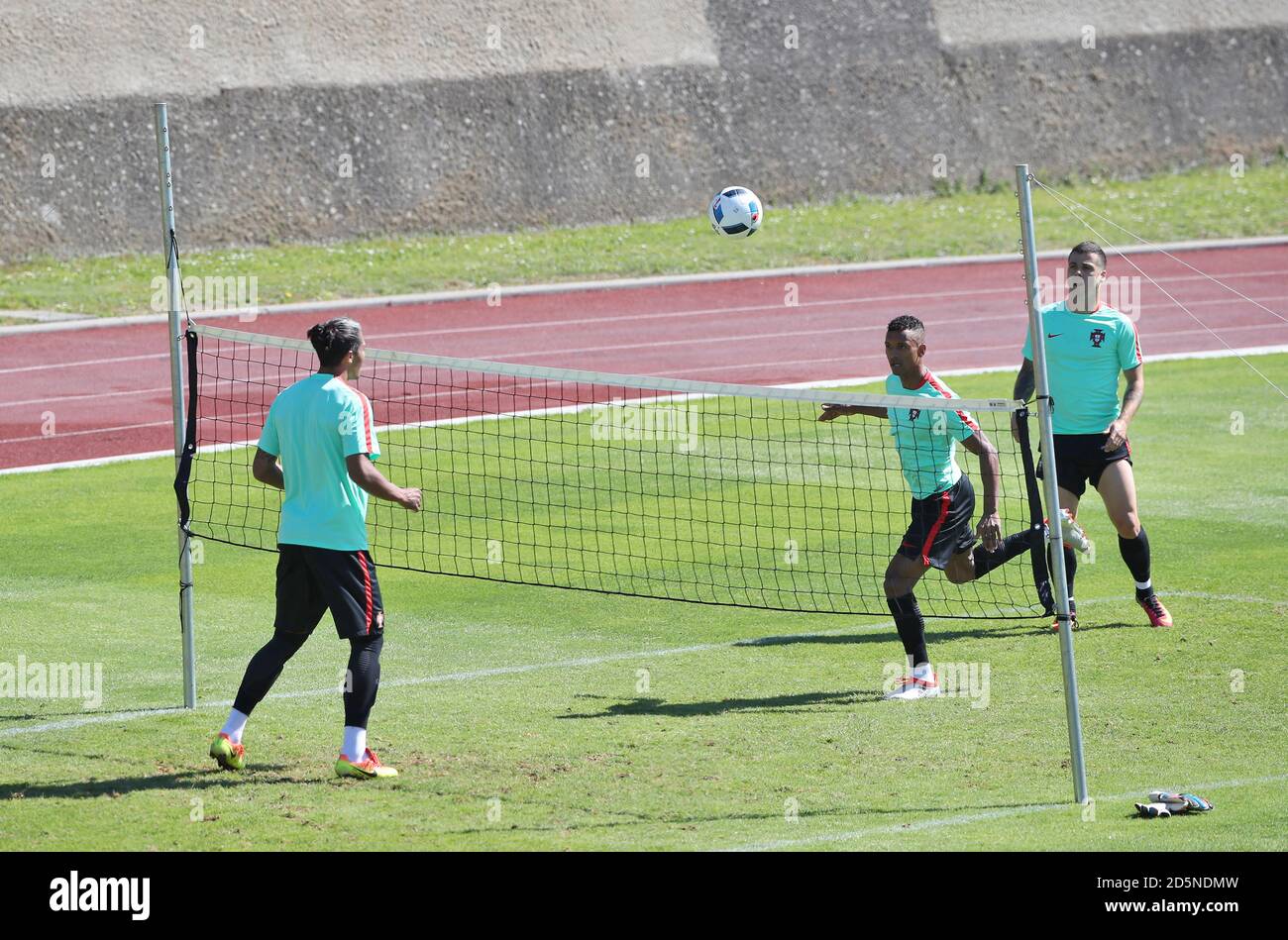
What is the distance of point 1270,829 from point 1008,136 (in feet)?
117

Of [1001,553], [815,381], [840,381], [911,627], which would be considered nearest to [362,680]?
[911,627]

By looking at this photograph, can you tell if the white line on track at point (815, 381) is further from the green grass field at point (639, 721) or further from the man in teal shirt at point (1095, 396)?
the man in teal shirt at point (1095, 396)

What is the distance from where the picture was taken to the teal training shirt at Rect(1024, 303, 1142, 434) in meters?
11.4

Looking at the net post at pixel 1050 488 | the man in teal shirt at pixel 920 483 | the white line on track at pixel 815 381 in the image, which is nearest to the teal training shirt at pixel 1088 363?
the man in teal shirt at pixel 920 483

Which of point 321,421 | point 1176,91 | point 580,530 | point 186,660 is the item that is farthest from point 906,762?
point 1176,91

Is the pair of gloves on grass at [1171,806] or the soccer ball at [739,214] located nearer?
the pair of gloves on grass at [1171,806]

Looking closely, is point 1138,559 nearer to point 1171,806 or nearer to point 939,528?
point 939,528

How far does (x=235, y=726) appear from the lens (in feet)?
27.9

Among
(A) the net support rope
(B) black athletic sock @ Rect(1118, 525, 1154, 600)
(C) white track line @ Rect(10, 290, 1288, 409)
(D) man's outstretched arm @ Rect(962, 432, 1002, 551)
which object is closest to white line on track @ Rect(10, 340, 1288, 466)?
(A) the net support rope

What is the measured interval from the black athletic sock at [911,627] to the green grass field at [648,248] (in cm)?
1948

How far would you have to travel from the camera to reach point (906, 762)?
8602 millimetres

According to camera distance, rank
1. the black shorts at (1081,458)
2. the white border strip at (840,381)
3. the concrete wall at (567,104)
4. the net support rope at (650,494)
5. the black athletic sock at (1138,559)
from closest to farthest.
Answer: the black athletic sock at (1138,559) → the black shorts at (1081,458) → the net support rope at (650,494) → the white border strip at (840,381) → the concrete wall at (567,104)

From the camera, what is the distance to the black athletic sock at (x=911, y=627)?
1001 centimetres
